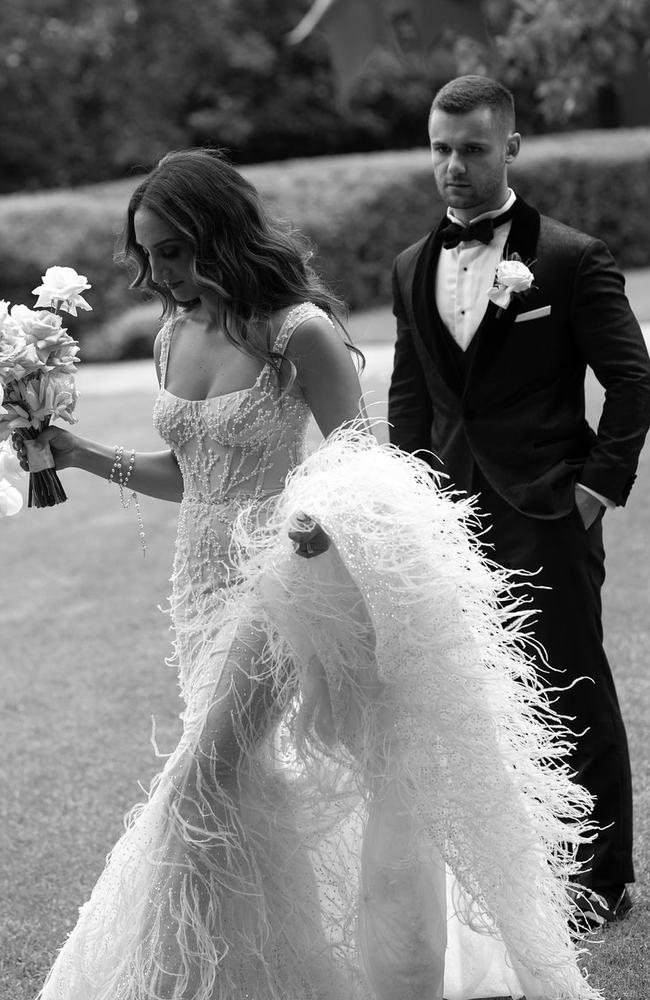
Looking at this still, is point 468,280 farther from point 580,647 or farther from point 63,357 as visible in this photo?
point 63,357

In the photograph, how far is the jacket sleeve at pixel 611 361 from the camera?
374 centimetres

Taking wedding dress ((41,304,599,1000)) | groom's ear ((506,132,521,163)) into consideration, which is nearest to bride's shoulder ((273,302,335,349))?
wedding dress ((41,304,599,1000))

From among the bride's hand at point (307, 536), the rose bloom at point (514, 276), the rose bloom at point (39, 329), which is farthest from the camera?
the rose bloom at point (514, 276)

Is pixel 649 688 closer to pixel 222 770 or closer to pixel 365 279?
pixel 222 770

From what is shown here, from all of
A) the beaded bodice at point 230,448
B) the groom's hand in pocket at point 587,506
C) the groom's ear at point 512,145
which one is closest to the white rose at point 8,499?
the beaded bodice at point 230,448

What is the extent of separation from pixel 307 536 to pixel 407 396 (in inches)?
48.1

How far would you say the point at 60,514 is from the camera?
11.5 m

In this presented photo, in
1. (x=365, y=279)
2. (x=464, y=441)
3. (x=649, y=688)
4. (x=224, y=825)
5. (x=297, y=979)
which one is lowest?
(x=365, y=279)

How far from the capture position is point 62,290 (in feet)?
11.9

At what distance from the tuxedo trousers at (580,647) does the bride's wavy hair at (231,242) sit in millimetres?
813

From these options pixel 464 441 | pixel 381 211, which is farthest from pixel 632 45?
pixel 381 211

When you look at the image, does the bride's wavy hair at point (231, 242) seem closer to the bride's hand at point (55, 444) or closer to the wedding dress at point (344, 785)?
the wedding dress at point (344, 785)

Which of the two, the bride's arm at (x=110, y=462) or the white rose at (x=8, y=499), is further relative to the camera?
the bride's arm at (x=110, y=462)

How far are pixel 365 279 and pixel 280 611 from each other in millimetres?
16972
